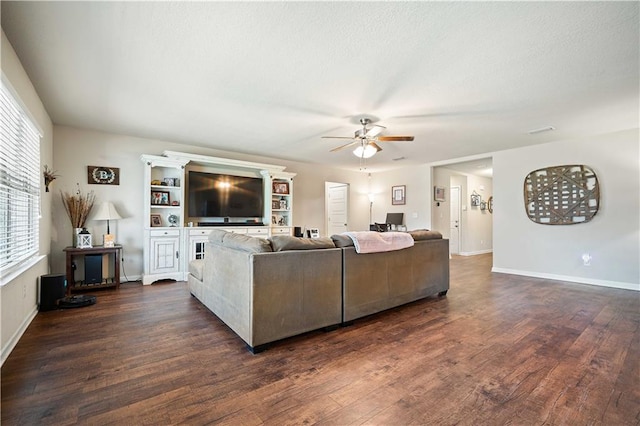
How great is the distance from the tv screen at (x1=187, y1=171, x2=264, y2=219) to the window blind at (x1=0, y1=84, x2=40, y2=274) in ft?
6.78

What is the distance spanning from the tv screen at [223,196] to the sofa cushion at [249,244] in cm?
270

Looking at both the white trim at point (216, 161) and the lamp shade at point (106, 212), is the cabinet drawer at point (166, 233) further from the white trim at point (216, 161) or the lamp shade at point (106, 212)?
the white trim at point (216, 161)

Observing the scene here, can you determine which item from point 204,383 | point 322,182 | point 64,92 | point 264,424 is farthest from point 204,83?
point 322,182

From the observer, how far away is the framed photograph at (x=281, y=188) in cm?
588

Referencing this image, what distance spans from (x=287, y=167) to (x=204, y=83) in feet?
12.2

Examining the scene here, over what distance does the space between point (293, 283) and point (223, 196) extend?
3.37m

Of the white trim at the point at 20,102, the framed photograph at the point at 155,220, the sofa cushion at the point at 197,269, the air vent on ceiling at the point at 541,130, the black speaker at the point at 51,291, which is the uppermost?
the air vent on ceiling at the point at 541,130

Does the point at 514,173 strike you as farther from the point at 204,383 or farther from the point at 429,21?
the point at 204,383

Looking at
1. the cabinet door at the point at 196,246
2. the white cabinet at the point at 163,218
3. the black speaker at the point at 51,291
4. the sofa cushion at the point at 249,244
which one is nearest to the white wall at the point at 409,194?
the cabinet door at the point at 196,246

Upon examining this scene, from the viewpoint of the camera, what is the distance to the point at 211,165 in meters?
5.27

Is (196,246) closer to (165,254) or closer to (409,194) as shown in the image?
(165,254)

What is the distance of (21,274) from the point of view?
2.41 metres

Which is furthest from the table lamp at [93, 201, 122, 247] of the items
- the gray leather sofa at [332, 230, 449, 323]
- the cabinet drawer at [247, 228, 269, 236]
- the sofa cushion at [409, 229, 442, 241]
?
the sofa cushion at [409, 229, 442, 241]

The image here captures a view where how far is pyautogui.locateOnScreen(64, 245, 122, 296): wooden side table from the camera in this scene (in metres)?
3.70
